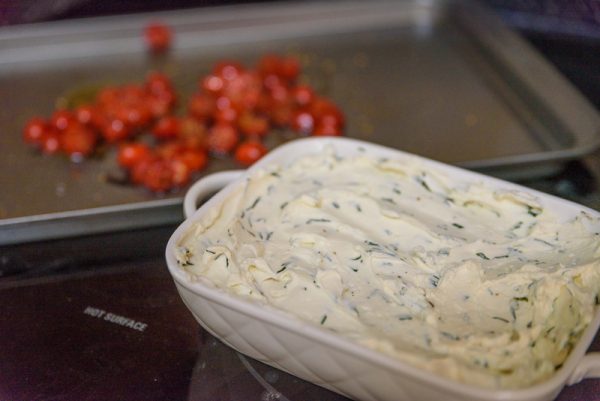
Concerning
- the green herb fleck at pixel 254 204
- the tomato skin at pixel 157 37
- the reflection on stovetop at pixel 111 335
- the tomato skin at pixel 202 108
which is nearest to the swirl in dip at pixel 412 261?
the green herb fleck at pixel 254 204

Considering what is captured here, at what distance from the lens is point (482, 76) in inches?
73.3

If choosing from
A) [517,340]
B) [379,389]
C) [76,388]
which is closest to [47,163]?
[76,388]

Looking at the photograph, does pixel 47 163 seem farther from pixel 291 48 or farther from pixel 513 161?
pixel 513 161

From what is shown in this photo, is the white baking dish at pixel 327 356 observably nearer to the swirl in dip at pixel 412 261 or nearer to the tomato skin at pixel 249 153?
the swirl in dip at pixel 412 261

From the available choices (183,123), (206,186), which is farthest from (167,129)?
(206,186)

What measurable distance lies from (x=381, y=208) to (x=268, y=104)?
68 cm

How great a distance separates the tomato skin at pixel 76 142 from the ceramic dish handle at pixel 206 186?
1.44 feet

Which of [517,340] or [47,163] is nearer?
[517,340]

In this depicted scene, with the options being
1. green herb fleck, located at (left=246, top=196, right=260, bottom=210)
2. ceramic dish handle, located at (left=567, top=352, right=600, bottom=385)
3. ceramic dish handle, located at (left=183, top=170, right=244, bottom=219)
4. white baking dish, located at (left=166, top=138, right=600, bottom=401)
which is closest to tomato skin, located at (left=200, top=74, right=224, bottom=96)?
ceramic dish handle, located at (left=183, top=170, right=244, bottom=219)

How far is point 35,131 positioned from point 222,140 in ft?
1.44

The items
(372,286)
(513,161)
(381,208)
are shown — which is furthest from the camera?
(513,161)

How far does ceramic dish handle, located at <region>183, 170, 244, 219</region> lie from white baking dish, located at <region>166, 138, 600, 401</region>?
4.7 inches

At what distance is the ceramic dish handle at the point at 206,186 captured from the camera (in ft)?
3.79

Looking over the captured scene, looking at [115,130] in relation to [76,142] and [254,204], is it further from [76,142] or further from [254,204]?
[254,204]
